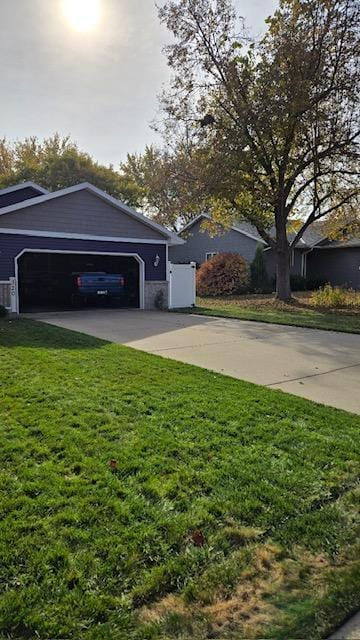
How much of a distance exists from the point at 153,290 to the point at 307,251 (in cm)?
1295

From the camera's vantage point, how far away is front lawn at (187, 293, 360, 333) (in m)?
11.8

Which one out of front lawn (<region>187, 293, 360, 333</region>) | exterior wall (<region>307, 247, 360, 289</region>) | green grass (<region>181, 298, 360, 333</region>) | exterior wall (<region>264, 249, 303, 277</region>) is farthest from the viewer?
exterior wall (<region>264, 249, 303, 277</region>)

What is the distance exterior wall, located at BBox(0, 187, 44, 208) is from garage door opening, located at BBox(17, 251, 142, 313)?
7.21 ft

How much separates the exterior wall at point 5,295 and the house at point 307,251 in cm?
1361

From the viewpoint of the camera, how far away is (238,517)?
8.86 ft

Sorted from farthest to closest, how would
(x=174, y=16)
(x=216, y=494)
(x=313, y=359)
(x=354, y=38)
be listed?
(x=174, y=16), (x=354, y=38), (x=313, y=359), (x=216, y=494)

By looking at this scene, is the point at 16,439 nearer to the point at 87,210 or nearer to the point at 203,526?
the point at 203,526

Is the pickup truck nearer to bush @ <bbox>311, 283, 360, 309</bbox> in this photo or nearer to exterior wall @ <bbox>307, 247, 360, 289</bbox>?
bush @ <bbox>311, 283, 360, 309</bbox>

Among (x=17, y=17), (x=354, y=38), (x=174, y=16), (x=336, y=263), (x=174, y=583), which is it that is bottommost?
(x=174, y=583)

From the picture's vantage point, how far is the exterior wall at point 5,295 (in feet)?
43.2

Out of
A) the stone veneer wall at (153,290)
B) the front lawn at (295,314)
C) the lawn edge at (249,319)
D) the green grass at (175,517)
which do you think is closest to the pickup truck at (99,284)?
the stone veneer wall at (153,290)

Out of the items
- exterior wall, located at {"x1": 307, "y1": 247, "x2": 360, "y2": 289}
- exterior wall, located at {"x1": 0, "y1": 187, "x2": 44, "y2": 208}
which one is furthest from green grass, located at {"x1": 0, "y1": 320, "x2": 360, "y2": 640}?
exterior wall, located at {"x1": 307, "y1": 247, "x2": 360, "y2": 289}

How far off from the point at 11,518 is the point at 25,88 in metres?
13.3

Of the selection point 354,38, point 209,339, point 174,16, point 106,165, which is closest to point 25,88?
point 174,16
